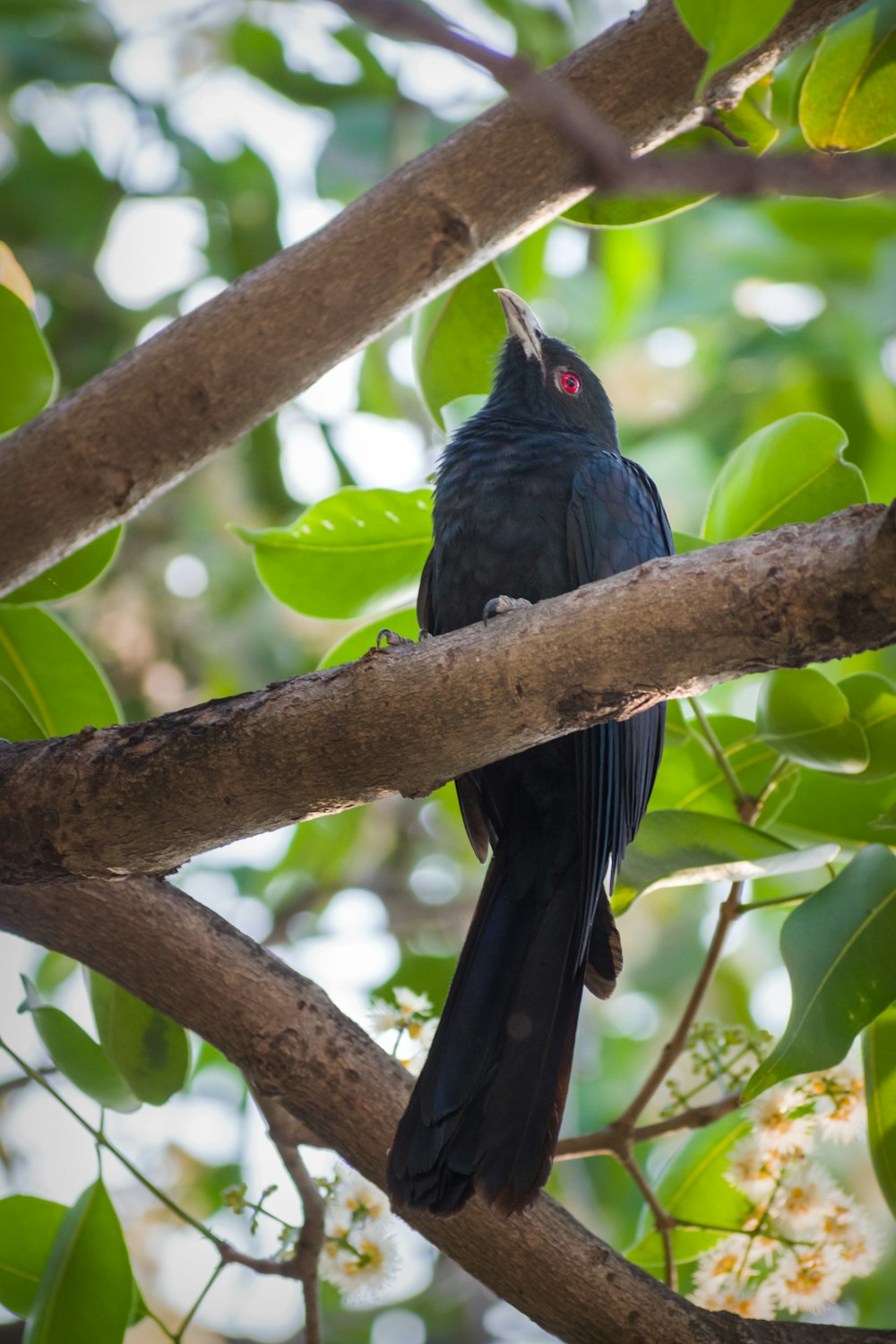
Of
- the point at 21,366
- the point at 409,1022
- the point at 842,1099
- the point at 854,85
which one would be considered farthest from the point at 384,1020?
the point at 854,85

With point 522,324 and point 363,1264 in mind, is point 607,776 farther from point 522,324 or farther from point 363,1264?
point 522,324

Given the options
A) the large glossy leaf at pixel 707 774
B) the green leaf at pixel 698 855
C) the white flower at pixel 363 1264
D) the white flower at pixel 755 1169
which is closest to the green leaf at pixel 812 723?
the green leaf at pixel 698 855

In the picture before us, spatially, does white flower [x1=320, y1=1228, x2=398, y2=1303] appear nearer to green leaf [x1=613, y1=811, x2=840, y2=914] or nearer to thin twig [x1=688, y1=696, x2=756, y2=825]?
green leaf [x1=613, y1=811, x2=840, y2=914]

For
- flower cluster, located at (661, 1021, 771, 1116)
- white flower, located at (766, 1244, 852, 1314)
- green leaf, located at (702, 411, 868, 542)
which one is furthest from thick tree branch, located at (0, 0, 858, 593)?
white flower, located at (766, 1244, 852, 1314)

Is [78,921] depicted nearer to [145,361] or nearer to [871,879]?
[145,361]

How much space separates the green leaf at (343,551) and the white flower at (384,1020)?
0.92 metres

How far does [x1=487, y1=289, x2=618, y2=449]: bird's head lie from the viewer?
3523 mm

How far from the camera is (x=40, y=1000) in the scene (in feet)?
8.62

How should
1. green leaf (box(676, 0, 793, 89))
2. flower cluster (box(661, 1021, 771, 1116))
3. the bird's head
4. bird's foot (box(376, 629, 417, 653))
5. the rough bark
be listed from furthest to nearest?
1. the bird's head
2. flower cluster (box(661, 1021, 771, 1116))
3. bird's foot (box(376, 629, 417, 653))
4. the rough bark
5. green leaf (box(676, 0, 793, 89))

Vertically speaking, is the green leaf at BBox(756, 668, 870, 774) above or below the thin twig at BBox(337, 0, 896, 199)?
above

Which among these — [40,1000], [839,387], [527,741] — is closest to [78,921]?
[40,1000]

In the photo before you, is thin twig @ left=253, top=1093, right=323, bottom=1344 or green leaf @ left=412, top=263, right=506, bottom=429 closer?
thin twig @ left=253, top=1093, right=323, bottom=1344

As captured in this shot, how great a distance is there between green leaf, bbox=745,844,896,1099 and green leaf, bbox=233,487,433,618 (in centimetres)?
128

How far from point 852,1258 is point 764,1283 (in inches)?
7.6
